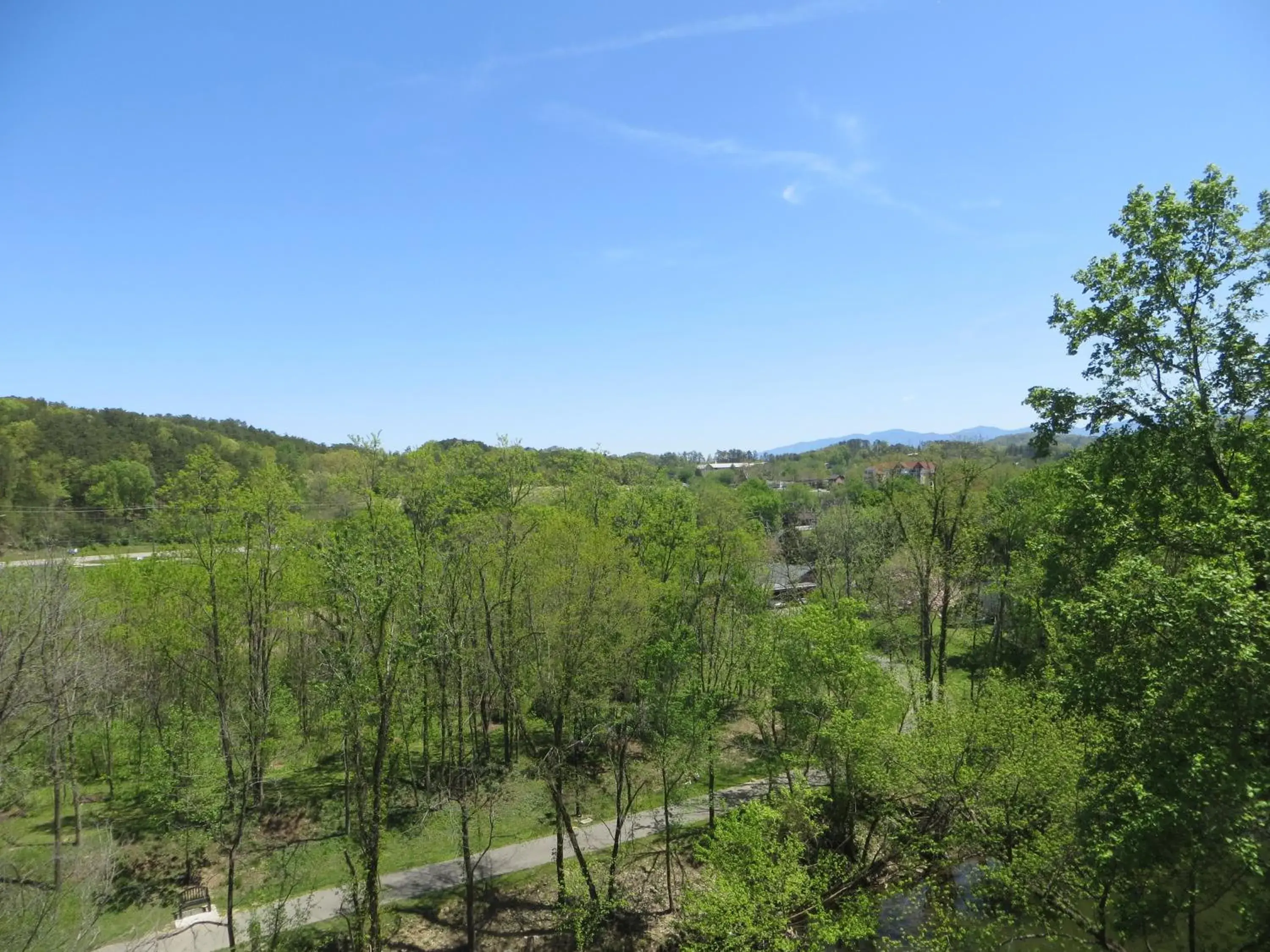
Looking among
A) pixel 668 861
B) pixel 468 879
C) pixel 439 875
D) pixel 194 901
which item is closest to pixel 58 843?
pixel 194 901

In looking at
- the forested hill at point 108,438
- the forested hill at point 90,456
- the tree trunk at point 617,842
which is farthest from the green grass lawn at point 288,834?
the forested hill at point 108,438

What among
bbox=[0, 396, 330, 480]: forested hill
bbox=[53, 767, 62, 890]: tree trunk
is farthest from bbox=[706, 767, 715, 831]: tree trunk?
bbox=[0, 396, 330, 480]: forested hill

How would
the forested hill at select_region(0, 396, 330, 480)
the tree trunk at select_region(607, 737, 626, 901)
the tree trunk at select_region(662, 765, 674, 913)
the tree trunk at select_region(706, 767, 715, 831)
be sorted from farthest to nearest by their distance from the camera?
1. the forested hill at select_region(0, 396, 330, 480)
2. the tree trunk at select_region(706, 767, 715, 831)
3. the tree trunk at select_region(662, 765, 674, 913)
4. the tree trunk at select_region(607, 737, 626, 901)

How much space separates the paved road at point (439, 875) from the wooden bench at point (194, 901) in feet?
1.89

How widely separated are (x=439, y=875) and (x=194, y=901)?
6650 mm

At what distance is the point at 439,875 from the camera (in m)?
20.5

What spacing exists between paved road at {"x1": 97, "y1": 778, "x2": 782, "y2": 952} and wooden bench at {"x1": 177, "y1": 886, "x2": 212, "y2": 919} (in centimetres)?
58

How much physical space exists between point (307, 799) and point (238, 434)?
416 feet

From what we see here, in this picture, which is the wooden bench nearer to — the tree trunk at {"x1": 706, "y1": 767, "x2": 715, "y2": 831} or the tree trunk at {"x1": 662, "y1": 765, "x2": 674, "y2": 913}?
the tree trunk at {"x1": 662, "y1": 765, "x2": 674, "y2": 913}

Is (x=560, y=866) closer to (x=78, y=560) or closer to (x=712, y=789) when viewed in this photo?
(x=712, y=789)

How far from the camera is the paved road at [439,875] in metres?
16.6

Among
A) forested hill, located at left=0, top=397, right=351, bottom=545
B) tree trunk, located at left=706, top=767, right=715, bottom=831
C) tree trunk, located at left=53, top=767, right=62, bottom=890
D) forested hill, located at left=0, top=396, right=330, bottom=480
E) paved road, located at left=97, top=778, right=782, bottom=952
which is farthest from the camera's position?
forested hill, located at left=0, top=396, right=330, bottom=480

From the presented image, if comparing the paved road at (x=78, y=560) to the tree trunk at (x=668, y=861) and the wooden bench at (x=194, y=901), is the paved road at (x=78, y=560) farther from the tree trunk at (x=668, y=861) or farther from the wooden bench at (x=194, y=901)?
the tree trunk at (x=668, y=861)

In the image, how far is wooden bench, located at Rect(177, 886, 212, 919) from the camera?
17.5m
